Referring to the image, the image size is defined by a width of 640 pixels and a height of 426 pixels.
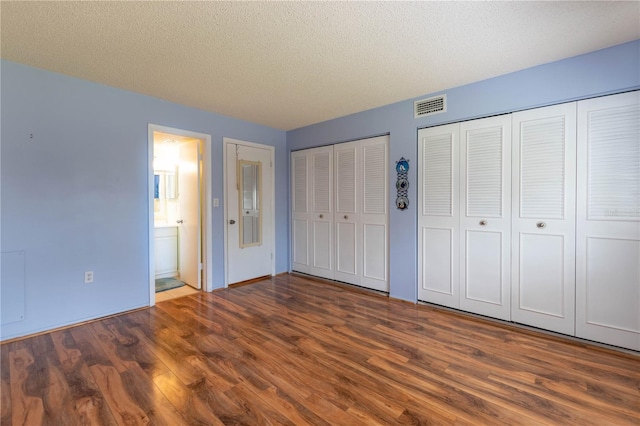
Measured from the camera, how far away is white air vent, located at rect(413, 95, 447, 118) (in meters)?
3.14

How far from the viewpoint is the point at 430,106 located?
323 centimetres

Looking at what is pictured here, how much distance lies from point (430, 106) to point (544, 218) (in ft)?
5.20

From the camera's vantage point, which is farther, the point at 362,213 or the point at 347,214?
the point at 347,214

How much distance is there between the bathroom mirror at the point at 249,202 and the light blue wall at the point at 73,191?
1135 mm

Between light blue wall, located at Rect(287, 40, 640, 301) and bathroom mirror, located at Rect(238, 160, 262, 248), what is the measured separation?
95 centimetres

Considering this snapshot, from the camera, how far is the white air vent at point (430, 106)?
314cm

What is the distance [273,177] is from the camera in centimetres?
468

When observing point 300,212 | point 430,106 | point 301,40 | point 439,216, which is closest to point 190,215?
point 300,212

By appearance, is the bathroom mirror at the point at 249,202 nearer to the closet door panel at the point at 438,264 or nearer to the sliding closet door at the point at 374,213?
the sliding closet door at the point at 374,213

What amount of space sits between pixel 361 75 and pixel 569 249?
2.40 metres

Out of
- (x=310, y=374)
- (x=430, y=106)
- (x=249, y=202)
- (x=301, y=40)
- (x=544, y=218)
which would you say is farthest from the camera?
(x=249, y=202)

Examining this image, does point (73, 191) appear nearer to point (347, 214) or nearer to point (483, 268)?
point (347, 214)

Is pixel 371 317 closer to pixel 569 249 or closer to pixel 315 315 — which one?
pixel 315 315

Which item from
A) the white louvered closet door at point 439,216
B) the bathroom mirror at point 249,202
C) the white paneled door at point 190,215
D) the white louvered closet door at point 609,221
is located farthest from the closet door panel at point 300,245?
the white louvered closet door at point 609,221
